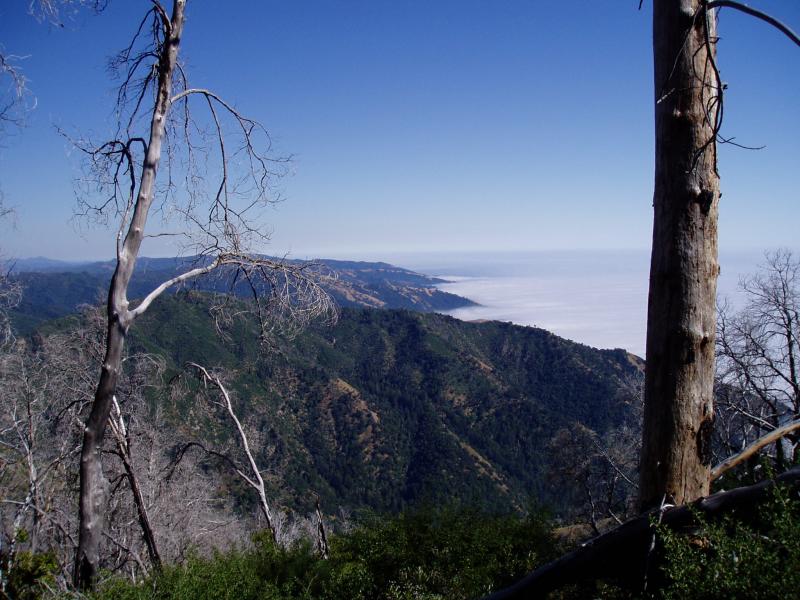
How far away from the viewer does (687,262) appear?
2.34m

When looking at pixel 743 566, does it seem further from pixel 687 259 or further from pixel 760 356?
pixel 760 356

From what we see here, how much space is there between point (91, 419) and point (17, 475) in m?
9.08

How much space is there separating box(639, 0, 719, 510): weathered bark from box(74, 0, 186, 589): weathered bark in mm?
3361

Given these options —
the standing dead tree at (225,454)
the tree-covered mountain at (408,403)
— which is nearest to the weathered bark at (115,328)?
the standing dead tree at (225,454)

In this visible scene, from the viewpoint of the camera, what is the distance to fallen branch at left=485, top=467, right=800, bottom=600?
2131 mm

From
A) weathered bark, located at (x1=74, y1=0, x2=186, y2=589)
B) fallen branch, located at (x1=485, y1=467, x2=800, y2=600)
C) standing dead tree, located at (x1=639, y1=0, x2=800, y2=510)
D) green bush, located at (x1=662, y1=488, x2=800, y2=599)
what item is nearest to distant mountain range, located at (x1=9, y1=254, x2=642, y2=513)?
weathered bark, located at (x1=74, y1=0, x2=186, y2=589)

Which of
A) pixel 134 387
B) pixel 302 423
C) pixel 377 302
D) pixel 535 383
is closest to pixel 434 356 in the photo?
pixel 535 383

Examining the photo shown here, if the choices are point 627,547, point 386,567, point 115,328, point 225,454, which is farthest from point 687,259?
point 225,454

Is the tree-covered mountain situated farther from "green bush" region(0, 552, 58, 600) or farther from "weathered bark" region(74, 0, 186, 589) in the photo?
"weathered bark" region(74, 0, 186, 589)

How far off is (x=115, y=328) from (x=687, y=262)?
145 inches

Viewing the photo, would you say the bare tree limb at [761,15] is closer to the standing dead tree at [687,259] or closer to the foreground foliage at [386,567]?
the standing dead tree at [687,259]

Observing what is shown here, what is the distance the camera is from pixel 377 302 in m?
178

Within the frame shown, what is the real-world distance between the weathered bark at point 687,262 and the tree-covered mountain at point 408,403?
52661 millimetres

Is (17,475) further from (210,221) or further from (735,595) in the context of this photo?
(735,595)
